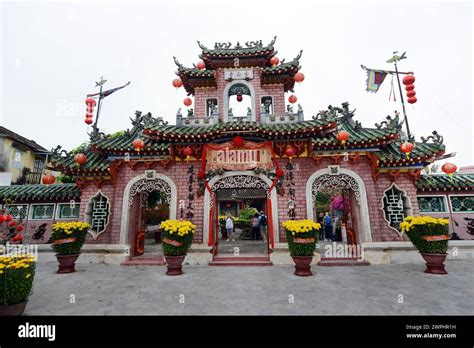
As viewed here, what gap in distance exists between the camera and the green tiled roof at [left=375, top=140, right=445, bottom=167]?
7.88 meters

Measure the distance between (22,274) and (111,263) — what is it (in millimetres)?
5068

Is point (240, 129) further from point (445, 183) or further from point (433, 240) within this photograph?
point (445, 183)

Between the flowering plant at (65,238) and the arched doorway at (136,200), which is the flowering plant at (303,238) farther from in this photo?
the flowering plant at (65,238)

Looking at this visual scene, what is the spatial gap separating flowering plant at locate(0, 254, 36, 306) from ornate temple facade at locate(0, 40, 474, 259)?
4.83 m

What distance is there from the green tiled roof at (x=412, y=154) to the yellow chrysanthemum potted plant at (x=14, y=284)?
9.88 m

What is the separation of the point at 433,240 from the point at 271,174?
5032mm

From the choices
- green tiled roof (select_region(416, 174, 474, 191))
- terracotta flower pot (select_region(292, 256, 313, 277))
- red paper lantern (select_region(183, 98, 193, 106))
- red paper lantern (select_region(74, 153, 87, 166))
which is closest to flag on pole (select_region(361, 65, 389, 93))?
green tiled roof (select_region(416, 174, 474, 191))

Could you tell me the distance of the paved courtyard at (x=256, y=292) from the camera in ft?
13.0

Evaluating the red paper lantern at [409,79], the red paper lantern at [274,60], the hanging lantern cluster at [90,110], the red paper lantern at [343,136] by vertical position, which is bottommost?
the red paper lantern at [343,136]

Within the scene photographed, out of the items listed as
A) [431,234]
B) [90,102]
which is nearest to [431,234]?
[431,234]

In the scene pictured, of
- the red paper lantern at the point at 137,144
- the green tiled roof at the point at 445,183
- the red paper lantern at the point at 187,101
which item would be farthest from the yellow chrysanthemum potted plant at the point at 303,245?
the red paper lantern at the point at 187,101

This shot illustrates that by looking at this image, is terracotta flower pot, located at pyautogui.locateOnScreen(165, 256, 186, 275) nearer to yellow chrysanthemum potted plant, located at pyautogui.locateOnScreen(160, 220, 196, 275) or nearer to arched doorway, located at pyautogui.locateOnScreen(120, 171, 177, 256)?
yellow chrysanthemum potted plant, located at pyautogui.locateOnScreen(160, 220, 196, 275)

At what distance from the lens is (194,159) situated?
8.77 meters

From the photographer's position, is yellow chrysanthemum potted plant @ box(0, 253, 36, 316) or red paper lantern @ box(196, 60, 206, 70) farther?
red paper lantern @ box(196, 60, 206, 70)
